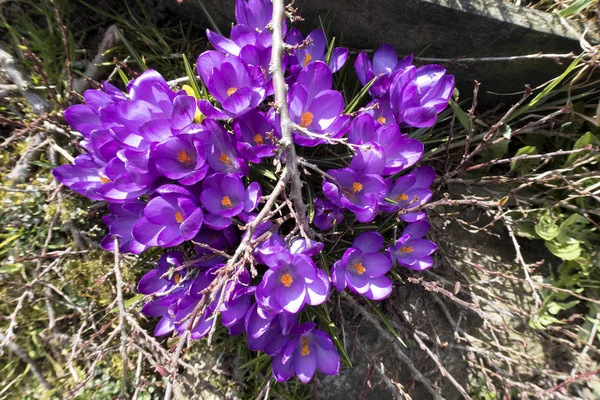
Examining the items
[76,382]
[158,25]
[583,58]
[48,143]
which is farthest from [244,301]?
[583,58]

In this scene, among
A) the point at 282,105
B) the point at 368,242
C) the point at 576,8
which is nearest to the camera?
the point at 282,105

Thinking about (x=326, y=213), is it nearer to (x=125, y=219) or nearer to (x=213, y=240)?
(x=213, y=240)

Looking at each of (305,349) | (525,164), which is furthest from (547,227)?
(305,349)

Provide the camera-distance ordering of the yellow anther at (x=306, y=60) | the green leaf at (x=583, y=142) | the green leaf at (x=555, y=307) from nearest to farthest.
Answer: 1. the yellow anther at (x=306, y=60)
2. the green leaf at (x=583, y=142)
3. the green leaf at (x=555, y=307)

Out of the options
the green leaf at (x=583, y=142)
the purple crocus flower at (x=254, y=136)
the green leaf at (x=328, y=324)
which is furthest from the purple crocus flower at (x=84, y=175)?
the green leaf at (x=583, y=142)

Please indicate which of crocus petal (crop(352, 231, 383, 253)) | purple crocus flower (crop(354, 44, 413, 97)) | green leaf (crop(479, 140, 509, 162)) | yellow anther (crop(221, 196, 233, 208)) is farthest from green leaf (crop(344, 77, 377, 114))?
green leaf (crop(479, 140, 509, 162))

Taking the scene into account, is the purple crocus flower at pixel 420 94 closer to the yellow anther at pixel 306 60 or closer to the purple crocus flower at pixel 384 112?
the purple crocus flower at pixel 384 112

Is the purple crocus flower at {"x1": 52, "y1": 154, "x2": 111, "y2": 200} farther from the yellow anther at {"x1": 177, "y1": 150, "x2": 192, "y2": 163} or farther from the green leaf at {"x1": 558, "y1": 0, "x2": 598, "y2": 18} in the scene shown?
the green leaf at {"x1": 558, "y1": 0, "x2": 598, "y2": 18}
